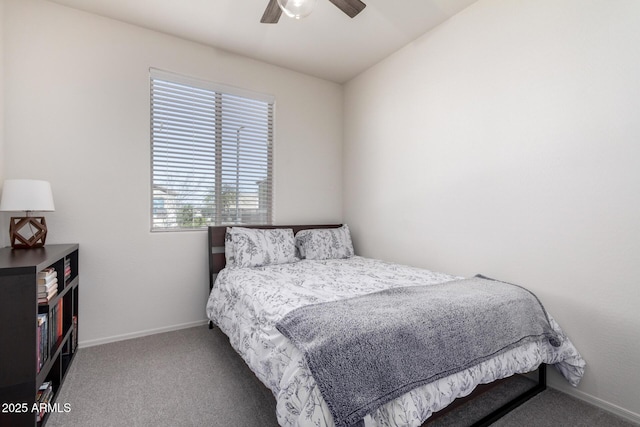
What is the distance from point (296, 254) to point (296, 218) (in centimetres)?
48

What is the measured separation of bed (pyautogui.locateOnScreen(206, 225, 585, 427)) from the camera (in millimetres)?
1208

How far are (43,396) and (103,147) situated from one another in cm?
183

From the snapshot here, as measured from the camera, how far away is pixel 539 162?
2.06 meters

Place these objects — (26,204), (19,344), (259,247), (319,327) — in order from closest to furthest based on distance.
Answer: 1. (319,327)
2. (19,344)
3. (26,204)
4. (259,247)

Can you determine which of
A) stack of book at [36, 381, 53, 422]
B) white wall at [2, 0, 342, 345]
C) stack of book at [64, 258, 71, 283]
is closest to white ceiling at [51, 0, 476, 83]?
white wall at [2, 0, 342, 345]

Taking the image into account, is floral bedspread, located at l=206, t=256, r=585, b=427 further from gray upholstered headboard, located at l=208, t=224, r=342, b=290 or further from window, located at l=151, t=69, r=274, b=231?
window, located at l=151, t=69, r=274, b=231

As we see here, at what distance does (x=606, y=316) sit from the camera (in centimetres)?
178

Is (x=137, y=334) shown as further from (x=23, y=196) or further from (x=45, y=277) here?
(x=23, y=196)

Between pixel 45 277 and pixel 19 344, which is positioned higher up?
pixel 45 277

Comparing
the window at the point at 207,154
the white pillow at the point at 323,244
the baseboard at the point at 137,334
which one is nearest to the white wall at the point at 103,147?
the baseboard at the point at 137,334

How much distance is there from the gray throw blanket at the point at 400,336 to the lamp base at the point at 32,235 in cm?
195

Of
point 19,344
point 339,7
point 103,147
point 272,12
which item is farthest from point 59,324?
point 339,7

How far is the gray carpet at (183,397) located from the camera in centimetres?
167

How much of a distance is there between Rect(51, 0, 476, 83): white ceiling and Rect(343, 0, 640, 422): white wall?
0.24 metres
